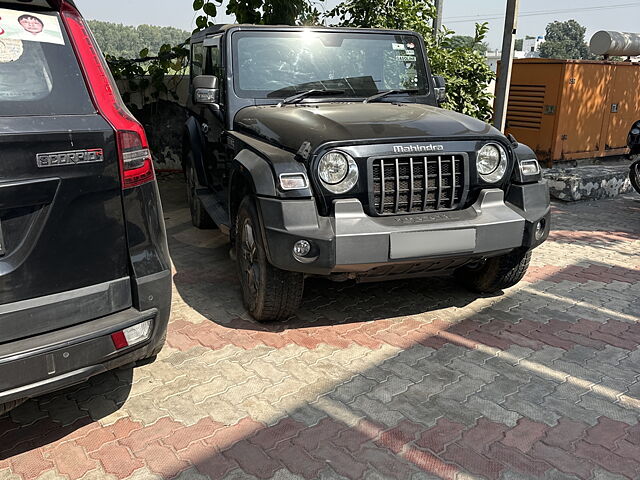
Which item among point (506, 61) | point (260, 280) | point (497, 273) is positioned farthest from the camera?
point (506, 61)

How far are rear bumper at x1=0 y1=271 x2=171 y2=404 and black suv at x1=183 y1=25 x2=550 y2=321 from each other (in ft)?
3.53

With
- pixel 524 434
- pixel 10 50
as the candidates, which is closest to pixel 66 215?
pixel 10 50

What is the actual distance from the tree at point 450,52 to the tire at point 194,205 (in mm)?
3441

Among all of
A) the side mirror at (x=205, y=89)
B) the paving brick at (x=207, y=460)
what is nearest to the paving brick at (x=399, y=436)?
the paving brick at (x=207, y=460)

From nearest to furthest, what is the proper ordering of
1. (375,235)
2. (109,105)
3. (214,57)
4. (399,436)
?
(109,105), (399,436), (375,235), (214,57)

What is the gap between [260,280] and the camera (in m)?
3.72

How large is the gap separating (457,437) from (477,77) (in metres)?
6.15

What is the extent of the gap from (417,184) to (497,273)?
1.08 meters

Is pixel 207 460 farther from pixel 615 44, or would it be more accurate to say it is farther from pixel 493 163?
pixel 615 44

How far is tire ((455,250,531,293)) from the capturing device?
4.16 metres

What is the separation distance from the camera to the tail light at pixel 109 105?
2383 millimetres

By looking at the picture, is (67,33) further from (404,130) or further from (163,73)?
(163,73)

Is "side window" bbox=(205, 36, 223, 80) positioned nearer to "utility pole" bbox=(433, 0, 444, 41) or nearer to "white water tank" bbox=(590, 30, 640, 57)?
"utility pole" bbox=(433, 0, 444, 41)

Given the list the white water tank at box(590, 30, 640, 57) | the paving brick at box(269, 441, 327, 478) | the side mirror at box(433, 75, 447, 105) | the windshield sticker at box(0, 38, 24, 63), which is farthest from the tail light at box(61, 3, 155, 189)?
the white water tank at box(590, 30, 640, 57)
